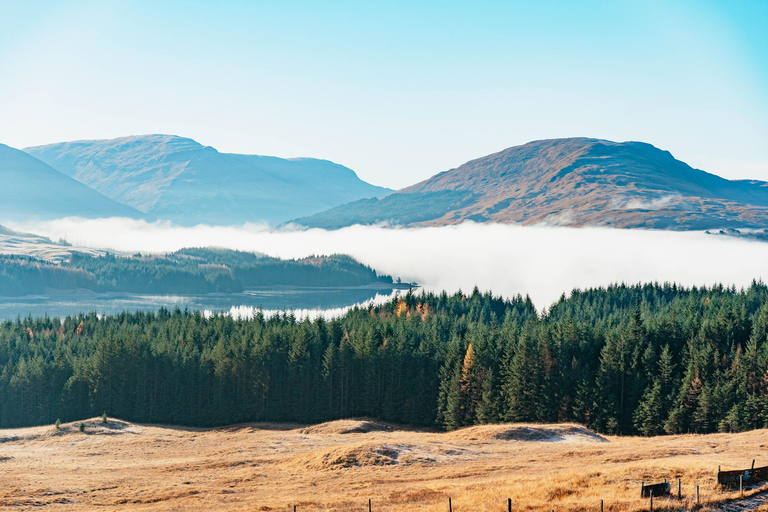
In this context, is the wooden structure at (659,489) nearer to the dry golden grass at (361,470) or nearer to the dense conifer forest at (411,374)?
the dry golden grass at (361,470)

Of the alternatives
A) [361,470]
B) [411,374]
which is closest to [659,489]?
[361,470]

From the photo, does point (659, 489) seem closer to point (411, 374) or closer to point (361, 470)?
point (361, 470)

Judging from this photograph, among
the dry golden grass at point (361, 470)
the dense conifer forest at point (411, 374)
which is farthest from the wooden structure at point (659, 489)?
the dense conifer forest at point (411, 374)

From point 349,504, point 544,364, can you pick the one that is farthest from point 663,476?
point 544,364

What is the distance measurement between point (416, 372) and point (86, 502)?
63096 millimetres

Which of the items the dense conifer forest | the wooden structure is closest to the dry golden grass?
the wooden structure

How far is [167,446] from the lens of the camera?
278 feet

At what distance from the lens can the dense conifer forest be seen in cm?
8956

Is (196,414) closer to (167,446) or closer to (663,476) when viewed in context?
(167,446)

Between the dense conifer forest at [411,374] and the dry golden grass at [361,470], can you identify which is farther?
the dense conifer forest at [411,374]

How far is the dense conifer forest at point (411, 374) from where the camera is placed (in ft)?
294

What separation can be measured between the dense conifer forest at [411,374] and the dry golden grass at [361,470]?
1491cm

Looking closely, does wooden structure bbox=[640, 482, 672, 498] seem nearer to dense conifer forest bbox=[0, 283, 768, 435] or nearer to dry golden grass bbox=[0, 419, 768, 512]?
dry golden grass bbox=[0, 419, 768, 512]

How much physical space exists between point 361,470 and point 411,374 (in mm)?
50938
